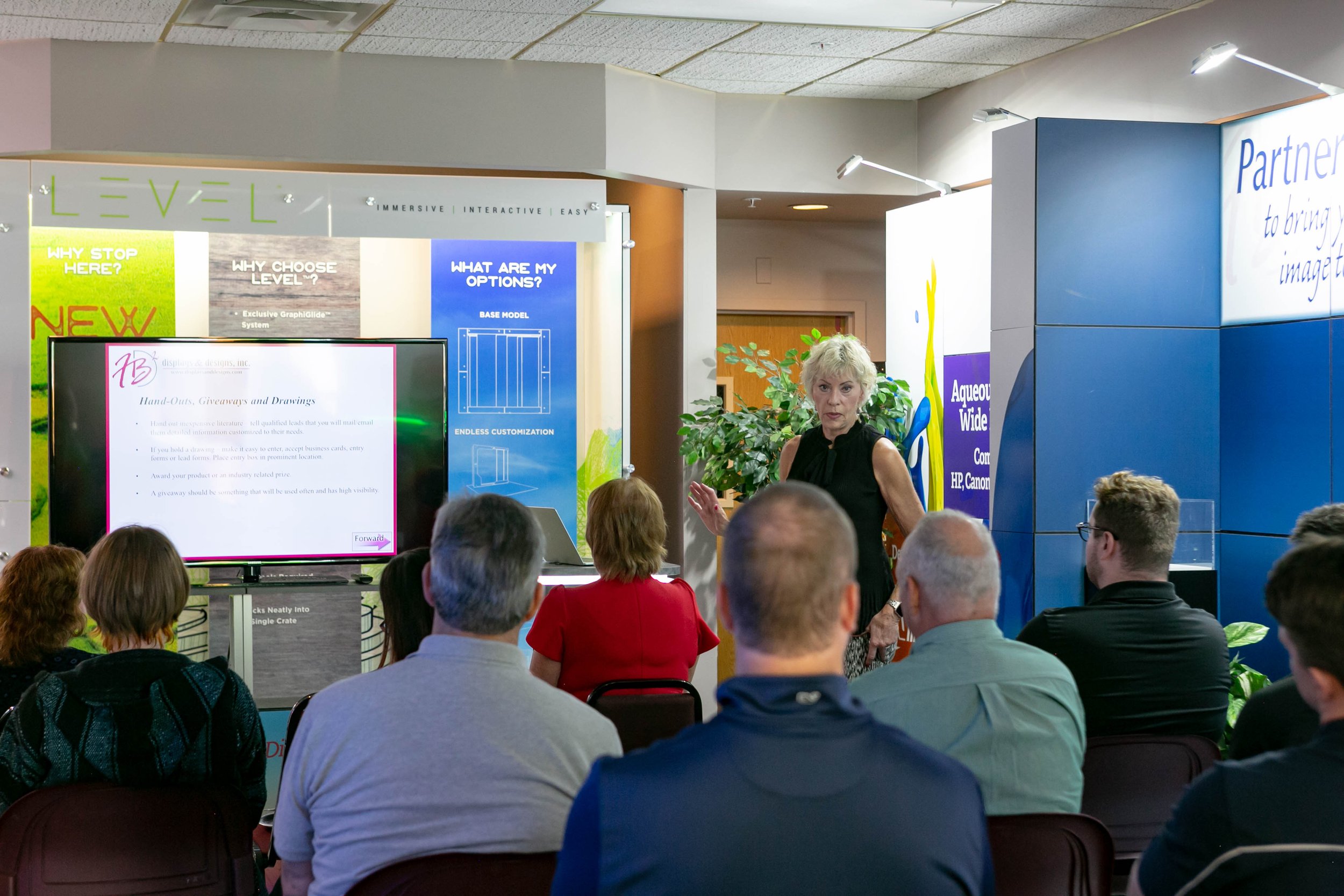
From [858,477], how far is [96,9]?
12.1ft

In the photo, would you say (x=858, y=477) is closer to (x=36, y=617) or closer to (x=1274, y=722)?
(x=1274, y=722)

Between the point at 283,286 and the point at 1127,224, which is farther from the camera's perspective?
the point at 283,286

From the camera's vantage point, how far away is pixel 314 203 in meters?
5.89

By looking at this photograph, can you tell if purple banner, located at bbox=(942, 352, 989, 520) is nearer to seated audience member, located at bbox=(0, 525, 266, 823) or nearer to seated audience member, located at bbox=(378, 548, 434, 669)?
seated audience member, located at bbox=(378, 548, 434, 669)

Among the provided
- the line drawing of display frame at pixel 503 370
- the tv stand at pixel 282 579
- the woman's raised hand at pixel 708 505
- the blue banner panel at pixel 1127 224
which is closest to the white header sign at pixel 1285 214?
the blue banner panel at pixel 1127 224

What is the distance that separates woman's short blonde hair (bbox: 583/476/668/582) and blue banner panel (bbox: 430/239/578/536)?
278 centimetres

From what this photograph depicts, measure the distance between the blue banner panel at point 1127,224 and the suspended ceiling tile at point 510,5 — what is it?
195cm

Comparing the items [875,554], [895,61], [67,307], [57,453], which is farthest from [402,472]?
[895,61]

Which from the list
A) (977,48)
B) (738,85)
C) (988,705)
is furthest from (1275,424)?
(988,705)

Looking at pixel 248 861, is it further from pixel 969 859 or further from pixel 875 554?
pixel 875 554

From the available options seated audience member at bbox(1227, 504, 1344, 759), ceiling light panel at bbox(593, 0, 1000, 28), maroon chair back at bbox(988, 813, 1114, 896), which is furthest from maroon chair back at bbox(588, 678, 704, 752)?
ceiling light panel at bbox(593, 0, 1000, 28)

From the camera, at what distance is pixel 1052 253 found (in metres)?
4.99

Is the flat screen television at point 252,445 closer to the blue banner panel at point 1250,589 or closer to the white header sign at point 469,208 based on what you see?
the white header sign at point 469,208

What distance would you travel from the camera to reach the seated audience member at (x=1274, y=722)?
7.00 ft
